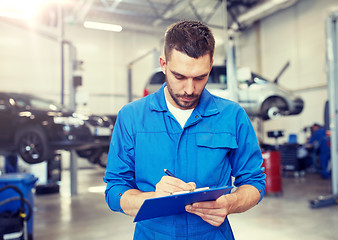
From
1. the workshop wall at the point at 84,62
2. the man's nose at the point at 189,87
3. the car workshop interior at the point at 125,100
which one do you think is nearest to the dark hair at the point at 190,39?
the man's nose at the point at 189,87

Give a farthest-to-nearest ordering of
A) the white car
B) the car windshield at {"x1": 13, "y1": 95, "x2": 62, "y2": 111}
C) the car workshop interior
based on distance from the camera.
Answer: the white car → the car windshield at {"x1": 13, "y1": 95, "x2": 62, "y2": 111} → the car workshop interior

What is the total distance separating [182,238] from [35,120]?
4817 millimetres

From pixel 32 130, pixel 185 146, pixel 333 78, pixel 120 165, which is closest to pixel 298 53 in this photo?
pixel 333 78

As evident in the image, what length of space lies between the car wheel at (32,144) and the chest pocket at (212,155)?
4689 millimetres

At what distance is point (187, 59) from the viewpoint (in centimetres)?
118

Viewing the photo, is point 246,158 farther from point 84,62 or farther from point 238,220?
point 84,62

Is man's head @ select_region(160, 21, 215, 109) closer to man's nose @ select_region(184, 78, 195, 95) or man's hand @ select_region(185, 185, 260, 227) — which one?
man's nose @ select_region(184, 78, 195, 95)

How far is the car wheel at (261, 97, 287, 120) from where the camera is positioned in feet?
24.1

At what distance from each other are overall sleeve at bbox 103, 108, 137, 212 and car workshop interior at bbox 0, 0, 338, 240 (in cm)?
201

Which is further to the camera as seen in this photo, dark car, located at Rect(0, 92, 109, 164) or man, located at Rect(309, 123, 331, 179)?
man, located at Rect(309, 123, 331, 179)

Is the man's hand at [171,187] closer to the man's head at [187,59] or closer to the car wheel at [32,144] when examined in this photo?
the man's head at [187,59]

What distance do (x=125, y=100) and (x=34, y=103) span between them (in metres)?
7.56

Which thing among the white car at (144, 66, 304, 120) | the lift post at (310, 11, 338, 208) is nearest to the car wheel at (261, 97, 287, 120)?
the white car at (144, 66, 304, 120)

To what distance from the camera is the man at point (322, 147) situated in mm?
8008
